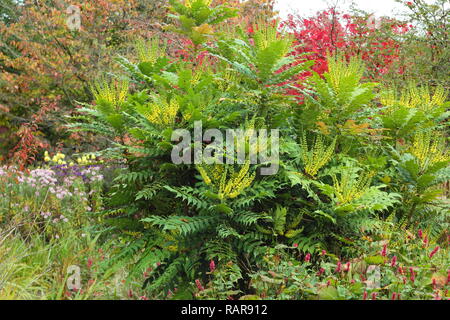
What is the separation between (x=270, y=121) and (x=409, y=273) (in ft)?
4.97

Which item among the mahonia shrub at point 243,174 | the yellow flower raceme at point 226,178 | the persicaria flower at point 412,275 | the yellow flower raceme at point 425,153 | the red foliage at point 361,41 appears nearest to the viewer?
the persicaria flower at point 412,275

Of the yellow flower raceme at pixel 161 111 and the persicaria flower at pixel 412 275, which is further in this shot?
the yellow flower raceme at pixel 161 111

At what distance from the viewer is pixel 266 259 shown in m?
3.06

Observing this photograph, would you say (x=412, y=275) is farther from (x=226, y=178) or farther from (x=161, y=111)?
(x=161, y=111)

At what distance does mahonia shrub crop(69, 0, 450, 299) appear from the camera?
10.8 feet

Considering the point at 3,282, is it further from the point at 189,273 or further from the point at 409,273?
the point at 409,273

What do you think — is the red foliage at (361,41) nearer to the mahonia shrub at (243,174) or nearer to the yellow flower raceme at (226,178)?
the mahonia shrub at (243,174)

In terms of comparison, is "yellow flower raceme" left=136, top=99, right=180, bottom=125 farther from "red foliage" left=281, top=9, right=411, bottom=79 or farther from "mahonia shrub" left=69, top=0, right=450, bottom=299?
"red foliage" left=281, top=9, right=411, bottom=79

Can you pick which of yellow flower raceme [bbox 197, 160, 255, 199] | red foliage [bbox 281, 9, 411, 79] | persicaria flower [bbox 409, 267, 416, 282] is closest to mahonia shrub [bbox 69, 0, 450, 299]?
yellow flower raceme [bbox 197, 160, 255, 199]

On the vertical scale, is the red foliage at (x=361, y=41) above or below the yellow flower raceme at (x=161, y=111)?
above

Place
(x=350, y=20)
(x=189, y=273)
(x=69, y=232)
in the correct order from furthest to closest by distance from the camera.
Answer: (x=350, y=20)
(x=69, y=232)
(x=189, y=273)

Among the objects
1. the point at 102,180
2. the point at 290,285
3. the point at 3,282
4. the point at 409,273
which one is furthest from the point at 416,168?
the point at 102,180

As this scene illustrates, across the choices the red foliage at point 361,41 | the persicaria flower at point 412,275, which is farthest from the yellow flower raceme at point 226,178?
the red foliage at point 361,41

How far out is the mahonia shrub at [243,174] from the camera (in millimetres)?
3285
